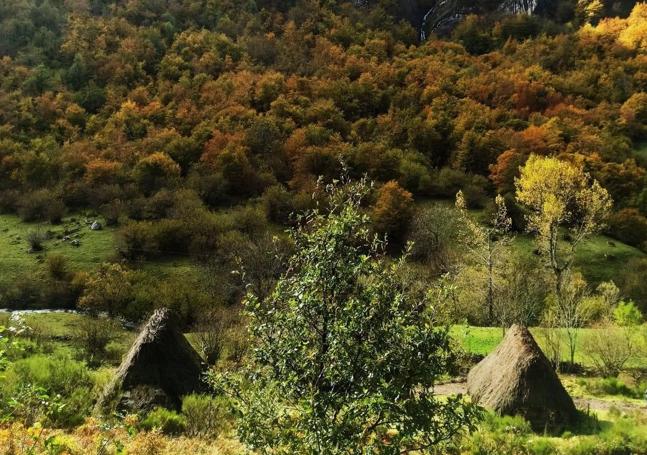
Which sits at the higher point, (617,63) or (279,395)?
(617,63)

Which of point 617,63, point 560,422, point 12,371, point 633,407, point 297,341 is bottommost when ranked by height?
point 633,407

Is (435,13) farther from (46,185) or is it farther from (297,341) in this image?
(297,341)

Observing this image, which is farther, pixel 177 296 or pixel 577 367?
pixel 177 296

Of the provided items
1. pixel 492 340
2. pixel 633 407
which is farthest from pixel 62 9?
pixel 633 407

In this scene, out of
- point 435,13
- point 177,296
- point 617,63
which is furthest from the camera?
point 435,13

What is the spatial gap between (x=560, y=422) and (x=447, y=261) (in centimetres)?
3670

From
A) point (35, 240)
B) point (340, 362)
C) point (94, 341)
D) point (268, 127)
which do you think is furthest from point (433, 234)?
point (340, 362)

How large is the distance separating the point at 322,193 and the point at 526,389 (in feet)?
172

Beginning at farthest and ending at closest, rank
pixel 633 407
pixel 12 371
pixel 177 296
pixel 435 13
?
pixel 435 13 → pixel 177 296 → pixel 633 407 → pixel 12 371

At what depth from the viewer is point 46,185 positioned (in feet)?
231

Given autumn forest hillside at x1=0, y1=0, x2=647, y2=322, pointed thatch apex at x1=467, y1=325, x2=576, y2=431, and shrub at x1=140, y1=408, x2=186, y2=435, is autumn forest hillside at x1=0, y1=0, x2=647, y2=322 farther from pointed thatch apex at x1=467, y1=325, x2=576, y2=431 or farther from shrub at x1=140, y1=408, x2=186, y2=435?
shrub at x1=140, y1=408, x2=186, y2=435

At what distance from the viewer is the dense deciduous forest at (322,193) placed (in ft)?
27.8

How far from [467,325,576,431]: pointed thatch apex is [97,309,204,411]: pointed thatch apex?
942 cm

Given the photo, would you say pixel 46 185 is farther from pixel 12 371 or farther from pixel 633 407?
pixel 633 407
